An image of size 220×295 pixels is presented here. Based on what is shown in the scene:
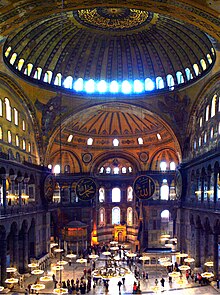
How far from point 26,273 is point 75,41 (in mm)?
17752

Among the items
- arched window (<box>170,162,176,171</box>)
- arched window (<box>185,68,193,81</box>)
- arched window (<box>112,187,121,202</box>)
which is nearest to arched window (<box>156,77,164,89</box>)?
arched window (<box>185,68,193,81</box>)

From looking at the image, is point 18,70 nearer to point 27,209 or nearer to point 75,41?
point 75,41

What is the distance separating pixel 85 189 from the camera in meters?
28.8

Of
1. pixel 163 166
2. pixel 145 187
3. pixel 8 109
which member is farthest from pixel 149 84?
pixel 8 109

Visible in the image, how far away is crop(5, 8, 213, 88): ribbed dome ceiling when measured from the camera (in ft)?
89.6

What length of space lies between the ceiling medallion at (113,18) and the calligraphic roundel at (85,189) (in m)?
11.2

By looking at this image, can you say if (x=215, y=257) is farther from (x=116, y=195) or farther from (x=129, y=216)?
(x=116, y=195)

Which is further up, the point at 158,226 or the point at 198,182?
the point at 198,182

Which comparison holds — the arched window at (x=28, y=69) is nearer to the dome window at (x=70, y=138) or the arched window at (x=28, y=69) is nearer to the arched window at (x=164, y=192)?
the dome window at (x=70, y=138)

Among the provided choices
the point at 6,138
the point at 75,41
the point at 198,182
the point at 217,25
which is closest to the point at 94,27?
the point at 75,41

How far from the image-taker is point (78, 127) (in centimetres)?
4091

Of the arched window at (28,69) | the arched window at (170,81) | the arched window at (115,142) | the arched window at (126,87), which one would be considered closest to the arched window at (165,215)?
the arched window at (115,142)

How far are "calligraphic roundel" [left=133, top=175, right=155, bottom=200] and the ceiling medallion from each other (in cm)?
1077

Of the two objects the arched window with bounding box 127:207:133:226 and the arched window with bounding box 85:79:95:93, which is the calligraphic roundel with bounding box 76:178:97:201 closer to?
the arched window with bounding box 85:79:95:93
